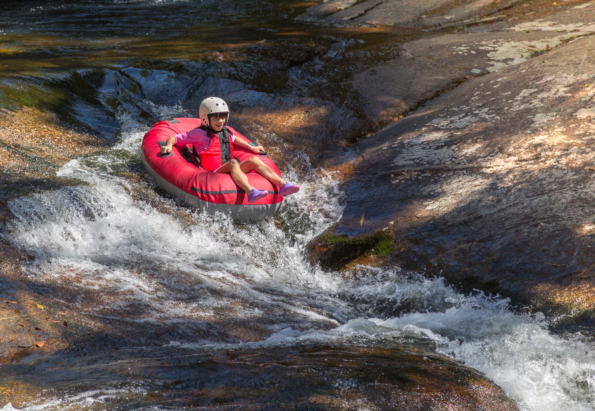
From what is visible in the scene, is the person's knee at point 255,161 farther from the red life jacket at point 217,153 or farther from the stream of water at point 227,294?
the stream of water at point 227,294

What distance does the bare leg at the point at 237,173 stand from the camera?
5723 millimetres

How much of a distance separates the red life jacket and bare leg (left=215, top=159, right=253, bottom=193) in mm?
397

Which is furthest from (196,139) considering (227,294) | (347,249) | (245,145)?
(227,294)

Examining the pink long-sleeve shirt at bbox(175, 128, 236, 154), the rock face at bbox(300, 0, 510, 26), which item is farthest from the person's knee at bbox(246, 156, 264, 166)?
the rock face at bbox(300, 0, 510, 26)

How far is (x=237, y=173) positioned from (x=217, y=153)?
67 centimetres

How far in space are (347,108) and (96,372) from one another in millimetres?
6415

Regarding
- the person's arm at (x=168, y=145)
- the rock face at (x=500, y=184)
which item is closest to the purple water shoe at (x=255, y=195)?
the rock face at (x=500, y=184)

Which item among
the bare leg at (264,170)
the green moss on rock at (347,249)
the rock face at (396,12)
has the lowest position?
the green moss on rock at (347,249)

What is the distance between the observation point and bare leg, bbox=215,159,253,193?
18.8 ft

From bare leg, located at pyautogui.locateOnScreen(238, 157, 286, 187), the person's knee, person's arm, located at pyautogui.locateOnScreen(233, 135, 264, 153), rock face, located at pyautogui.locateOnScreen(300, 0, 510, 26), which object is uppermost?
rock face, located at pyautogui.locateOnScreen(300, 0, 510, 26)

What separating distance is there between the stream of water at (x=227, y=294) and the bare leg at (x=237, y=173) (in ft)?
1.67

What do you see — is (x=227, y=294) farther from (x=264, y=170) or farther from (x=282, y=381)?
(x=264, y=170)

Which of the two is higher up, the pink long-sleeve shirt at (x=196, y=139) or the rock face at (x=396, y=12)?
the rock face at (x=396, y=12)

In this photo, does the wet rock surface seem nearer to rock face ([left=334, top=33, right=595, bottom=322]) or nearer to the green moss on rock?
rock face ([left=334, top=33, right=595, bottom=322])
